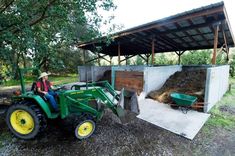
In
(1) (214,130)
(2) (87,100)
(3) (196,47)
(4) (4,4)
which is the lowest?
(1) (214,130)

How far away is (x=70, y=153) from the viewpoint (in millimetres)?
2334

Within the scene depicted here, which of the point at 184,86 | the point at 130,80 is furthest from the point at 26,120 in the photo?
the point at 184,86

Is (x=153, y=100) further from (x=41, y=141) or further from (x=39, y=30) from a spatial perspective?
(x=39, y=30)

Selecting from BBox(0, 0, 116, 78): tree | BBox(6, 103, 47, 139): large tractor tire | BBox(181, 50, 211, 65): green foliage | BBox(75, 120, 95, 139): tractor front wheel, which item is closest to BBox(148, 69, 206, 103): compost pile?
BBox(75, 120, 95, 139): tractor front wheel

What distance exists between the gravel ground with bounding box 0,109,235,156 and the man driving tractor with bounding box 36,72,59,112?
64 centimetres

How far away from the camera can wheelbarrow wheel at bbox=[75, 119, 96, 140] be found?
2.69 meters

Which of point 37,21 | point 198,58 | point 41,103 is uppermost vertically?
point 37,21

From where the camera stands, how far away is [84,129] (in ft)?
9.22

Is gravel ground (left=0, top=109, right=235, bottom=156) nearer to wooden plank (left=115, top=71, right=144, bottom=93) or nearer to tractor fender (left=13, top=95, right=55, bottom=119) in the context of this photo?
tractor fender (left=13, top=95, right=55, bottom=119)

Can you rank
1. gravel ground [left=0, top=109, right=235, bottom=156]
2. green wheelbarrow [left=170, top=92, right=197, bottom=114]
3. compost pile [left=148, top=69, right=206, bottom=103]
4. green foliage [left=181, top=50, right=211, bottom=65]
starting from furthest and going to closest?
green foliage [left=181, top=50, right=211, bottom=65] → compost pile [left=148, top=69, right=206, bottom=103] → green wheelbarrow [left=170, top=92, right=197, bottom=114] → gravel ground [left=0, top=109, right=235, bottom=156]

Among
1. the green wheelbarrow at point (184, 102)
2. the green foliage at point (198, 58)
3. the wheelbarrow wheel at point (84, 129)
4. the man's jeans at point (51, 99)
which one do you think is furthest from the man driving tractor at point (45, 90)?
the green foliage at point (198, 58)

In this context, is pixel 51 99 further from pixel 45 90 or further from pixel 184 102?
pixel 184 102

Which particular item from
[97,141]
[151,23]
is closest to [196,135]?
[97,141]

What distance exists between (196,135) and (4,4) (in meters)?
5.99
